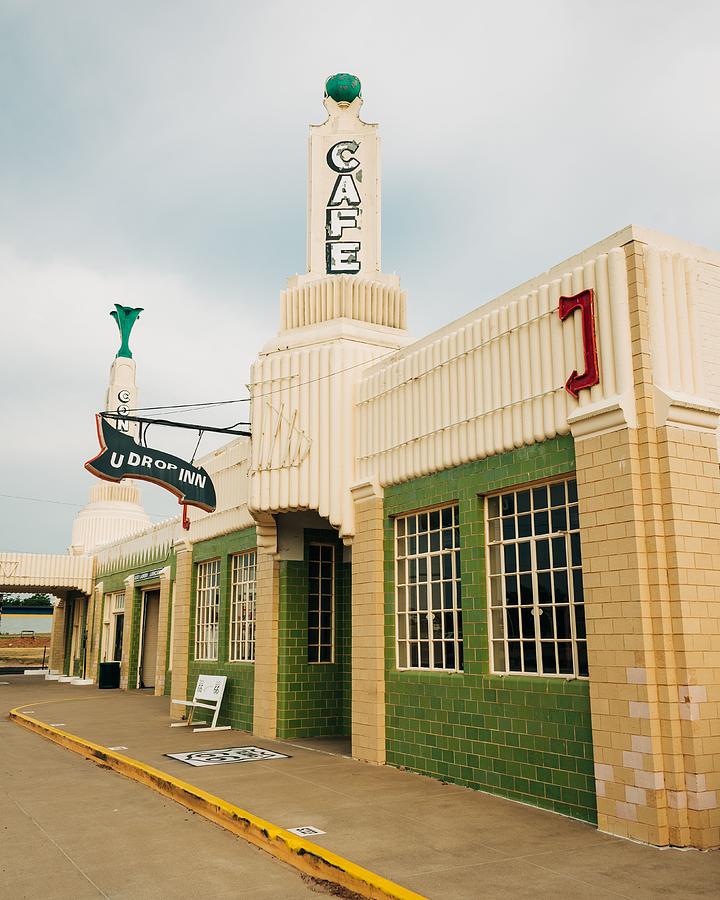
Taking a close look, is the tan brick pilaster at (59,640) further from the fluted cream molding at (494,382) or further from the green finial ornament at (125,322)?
the fluted cream molding at (494,382)

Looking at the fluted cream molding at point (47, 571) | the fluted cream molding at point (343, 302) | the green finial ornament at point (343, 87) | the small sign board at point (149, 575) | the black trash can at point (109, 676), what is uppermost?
the green finial ornament at point (343, 87)

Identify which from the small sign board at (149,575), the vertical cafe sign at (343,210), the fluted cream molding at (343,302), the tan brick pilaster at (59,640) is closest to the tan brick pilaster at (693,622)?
the fluted cream molding at (343,302)

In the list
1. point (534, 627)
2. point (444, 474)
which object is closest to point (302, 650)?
point (444, 474)

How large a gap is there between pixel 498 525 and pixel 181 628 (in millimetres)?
10961

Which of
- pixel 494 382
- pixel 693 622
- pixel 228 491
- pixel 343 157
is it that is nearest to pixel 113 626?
pixel 228 491

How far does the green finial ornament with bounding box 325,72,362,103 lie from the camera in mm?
15320

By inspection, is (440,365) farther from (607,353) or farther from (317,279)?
(317,279)

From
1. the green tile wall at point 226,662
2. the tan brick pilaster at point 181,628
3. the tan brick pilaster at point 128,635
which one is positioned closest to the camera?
the green tile wall at point 226,662

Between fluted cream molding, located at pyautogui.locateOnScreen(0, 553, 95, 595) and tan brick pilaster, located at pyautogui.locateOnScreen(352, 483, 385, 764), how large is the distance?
81.8 feet

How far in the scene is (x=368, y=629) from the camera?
37.6 feet

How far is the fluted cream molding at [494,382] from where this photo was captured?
8016mm

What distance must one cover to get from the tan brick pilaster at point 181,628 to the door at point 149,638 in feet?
32.2

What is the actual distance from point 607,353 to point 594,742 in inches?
143

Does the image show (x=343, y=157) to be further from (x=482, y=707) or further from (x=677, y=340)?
(x=482, y=707)
